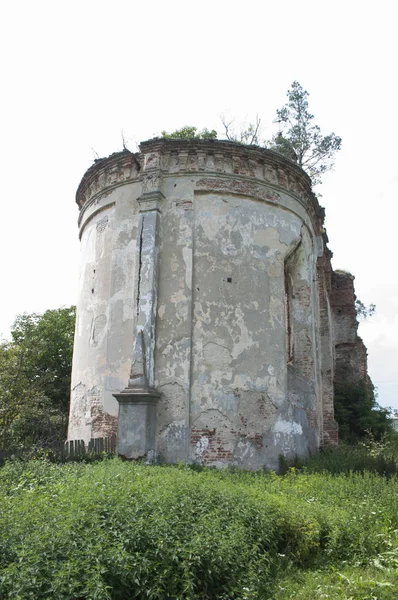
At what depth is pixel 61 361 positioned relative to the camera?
2236 centimetres

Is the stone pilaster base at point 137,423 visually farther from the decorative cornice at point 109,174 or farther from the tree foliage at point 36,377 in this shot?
the tree foliage at point 36,377

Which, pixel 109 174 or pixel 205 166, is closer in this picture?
pixel 205 166

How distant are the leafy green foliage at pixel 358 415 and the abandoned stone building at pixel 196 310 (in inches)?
148

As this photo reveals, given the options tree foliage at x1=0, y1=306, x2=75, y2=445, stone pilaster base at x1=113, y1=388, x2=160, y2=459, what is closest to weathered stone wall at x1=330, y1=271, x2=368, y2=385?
tree foliage at x1=0, y1=306, x2=75, y2=445

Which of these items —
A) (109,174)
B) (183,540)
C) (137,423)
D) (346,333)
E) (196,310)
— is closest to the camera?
(183,540)

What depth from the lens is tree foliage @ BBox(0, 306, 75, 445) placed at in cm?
1861

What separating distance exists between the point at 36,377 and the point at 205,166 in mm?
13373

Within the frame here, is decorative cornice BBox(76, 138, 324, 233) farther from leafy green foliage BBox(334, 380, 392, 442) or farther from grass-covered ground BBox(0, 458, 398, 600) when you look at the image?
leafy green foliage BBox(334, 380, 392, 442)

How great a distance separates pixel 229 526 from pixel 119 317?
265 inches

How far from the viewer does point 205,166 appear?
11805mm

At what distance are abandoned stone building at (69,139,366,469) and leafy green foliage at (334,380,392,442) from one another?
3.76 metres

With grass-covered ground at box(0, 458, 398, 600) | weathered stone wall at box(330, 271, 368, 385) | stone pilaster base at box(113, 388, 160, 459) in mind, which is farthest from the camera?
weathered stone wall at box(330, 271, 368, 385)

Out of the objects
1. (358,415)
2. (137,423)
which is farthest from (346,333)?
(137,423)

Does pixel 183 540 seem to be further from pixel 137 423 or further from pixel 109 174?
pixel 109 174
